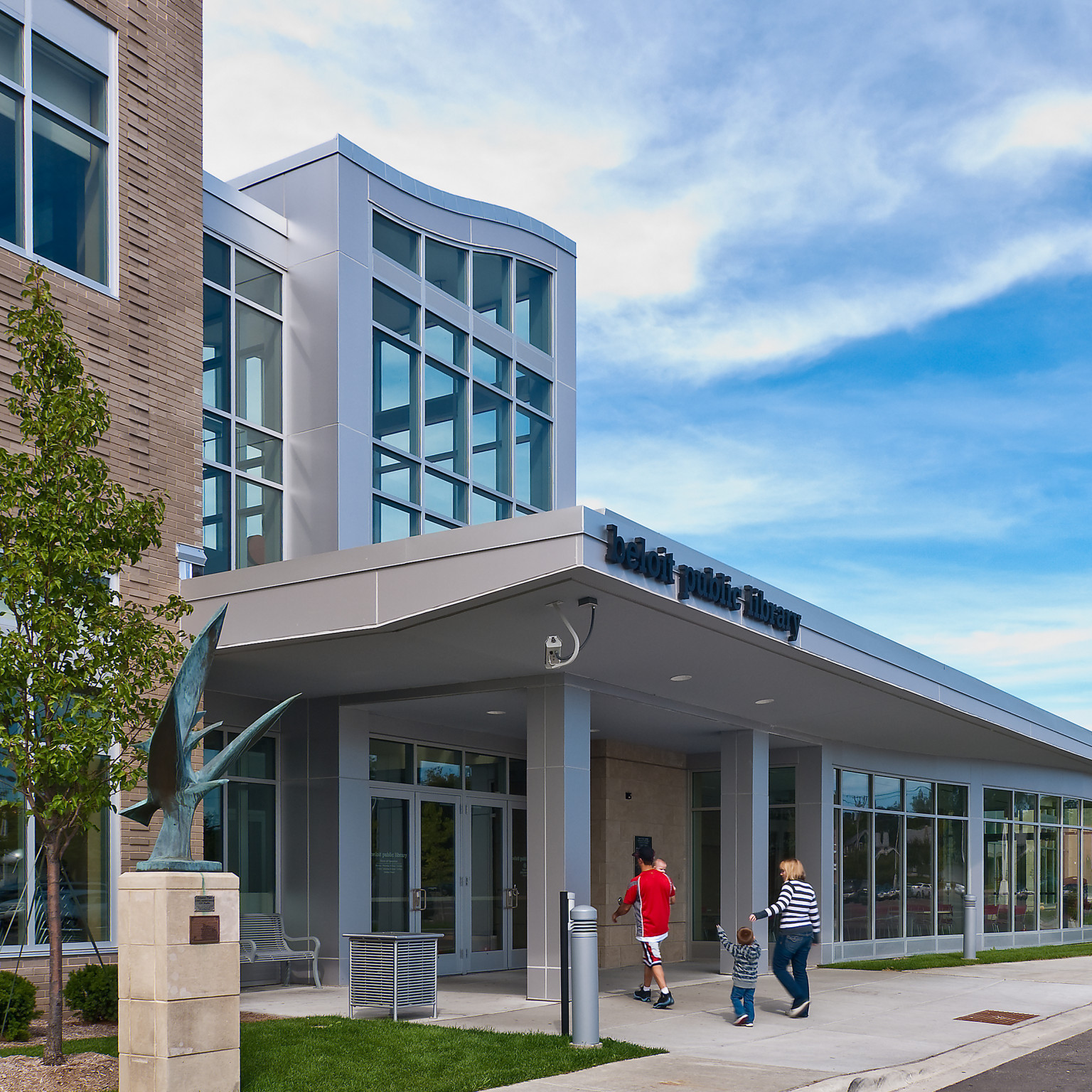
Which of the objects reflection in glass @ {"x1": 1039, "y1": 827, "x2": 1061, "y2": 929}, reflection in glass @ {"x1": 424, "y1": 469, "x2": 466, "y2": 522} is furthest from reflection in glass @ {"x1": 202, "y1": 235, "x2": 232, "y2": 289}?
reflection in glass @ {"x1": 1039, "y1": 827, "x2": 1061, "y2": 929}

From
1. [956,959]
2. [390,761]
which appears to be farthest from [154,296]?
[956,959]

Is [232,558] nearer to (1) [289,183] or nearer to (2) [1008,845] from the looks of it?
(1) [289,183]

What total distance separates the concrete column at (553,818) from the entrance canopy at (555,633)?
1.34ft

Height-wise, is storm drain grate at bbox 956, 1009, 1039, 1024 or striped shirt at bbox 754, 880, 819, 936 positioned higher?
striped shirt at bbox 754, 880, 819, 936

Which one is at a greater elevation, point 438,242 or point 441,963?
point 438,242

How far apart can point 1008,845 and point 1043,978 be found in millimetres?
10058

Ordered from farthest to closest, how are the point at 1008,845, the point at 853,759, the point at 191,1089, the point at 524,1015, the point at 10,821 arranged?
1. the point at 1008,845
2. the point at 853,759
3. the point at 524,1015
4. the point at 10,821
5. the point at 191,1089

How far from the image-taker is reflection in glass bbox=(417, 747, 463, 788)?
1902cm

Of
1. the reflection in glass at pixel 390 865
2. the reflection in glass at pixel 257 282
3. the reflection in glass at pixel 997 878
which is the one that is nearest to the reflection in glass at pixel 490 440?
the reflection in glass at pixel 257 282

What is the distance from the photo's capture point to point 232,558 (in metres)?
17.8

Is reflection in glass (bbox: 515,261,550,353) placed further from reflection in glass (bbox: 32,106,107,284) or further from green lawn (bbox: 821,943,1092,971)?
green lawn (bbox: 821,943,1092,971)

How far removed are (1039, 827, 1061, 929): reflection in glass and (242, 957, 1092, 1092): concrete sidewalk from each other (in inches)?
410

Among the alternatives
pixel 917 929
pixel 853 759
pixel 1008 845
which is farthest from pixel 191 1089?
pixel 1008 845

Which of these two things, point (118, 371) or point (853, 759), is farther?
point (853, 759)
